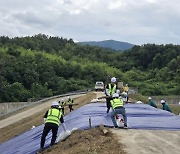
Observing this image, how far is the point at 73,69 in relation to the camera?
95.3m

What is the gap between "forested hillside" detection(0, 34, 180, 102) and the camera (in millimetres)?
73500

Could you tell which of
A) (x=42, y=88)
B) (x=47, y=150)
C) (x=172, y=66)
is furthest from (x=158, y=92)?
(x=47, y=150)

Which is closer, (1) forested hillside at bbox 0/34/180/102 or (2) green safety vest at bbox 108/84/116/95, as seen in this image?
(2) green safety vest at bbox 108/84/116/95

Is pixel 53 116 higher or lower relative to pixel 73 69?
lower

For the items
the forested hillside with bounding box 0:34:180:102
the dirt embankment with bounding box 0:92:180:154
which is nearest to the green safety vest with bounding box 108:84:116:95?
the dirt embankment with bounding box 0:92:180:154

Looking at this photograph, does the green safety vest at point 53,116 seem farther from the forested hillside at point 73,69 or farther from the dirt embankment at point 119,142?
the forested hillside at point 73,69

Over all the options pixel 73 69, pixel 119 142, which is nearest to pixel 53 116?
pixel 119 142

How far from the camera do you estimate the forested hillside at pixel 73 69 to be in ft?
241

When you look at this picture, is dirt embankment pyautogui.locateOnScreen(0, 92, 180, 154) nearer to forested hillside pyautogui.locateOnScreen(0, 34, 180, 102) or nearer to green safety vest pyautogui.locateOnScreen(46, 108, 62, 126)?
green safety vest pyautogui.locateOnScreen(46, 108, 62, 126)

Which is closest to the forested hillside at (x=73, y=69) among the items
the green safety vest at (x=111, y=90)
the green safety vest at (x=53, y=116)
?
the green safety vest at (x=111, y=90)

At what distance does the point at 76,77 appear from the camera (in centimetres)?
9362

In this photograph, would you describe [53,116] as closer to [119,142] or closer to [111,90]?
[119,142]

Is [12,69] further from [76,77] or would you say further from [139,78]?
[139,78]

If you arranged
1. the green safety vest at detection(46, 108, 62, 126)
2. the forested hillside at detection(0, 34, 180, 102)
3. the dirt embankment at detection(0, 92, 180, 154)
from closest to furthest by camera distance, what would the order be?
the dirt embankment at detection(0, 92, 180, 154) → the green safety vest at detection(46, 108, 62, 126) → the forested hillside at detection(0, 34, 180, 102)
